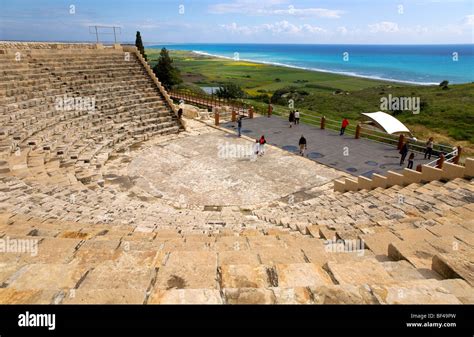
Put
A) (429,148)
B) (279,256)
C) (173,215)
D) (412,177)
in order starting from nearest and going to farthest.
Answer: (279,256)
(173,215)
(412,177)
(429,148)

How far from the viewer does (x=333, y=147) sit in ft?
56.1

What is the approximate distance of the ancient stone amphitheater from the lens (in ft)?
11.7

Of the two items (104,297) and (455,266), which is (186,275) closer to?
(104,297)

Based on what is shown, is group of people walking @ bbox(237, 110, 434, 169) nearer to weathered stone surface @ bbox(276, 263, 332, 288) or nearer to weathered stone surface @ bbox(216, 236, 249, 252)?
weathered stone surface @ bbox(216, 236, 249, 252)

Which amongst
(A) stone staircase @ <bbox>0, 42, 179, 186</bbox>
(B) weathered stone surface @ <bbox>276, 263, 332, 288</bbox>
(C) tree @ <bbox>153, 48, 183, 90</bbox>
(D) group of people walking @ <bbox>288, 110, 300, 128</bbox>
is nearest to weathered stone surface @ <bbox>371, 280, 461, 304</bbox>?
(B) weathered stone surface @ <bbox>276, 263, 332, 288</bbox>

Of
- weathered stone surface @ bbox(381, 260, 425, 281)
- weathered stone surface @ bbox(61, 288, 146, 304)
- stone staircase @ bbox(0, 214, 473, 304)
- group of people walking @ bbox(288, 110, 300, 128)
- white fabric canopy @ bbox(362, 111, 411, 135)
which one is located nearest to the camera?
weathered stone surface @ bbox(61, 288, 146, 304)

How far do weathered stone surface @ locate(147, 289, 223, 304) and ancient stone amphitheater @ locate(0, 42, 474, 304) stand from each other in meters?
0.02

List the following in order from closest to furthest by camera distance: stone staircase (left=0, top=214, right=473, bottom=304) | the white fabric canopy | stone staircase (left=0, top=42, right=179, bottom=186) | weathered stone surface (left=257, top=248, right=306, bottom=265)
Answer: stone staircase (left=0, top=214, right=473, bottom=304) → weathered stone surface (left=257, top=248, right=306, bottom=265) → stone staircase (left=0, top=42, right=179, bottom=186) → the white fabric canopy

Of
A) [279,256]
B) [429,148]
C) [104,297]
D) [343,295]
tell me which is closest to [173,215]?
[279,256]

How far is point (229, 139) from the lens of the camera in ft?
62.6

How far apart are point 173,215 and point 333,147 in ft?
36.9

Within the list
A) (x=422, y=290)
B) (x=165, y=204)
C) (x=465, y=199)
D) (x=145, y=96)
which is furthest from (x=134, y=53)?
(x=422, y=290)

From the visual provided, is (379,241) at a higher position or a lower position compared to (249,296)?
lower

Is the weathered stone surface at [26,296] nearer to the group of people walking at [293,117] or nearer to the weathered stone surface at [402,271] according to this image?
the weathered stone surface at [402,271]
